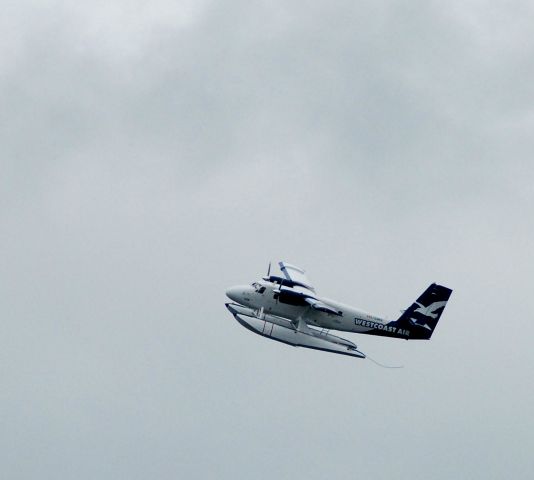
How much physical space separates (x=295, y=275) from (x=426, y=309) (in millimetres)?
14824

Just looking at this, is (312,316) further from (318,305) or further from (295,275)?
(295,275)

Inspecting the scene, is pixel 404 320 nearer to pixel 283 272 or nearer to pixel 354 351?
pixel 354 351

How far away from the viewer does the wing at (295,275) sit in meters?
73.3

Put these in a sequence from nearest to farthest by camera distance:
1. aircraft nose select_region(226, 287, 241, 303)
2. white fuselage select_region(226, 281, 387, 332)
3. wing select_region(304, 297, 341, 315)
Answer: wing select_region(304, 297, 341, 315) < white fuselage select_region(226, 281, 387, 332) < aircraft nose select_region(226, 287, 241, 303)

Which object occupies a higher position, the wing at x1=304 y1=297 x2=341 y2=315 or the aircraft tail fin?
the aircraft tail fin

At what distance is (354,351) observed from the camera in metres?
69.1

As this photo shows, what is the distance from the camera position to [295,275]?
7650cm

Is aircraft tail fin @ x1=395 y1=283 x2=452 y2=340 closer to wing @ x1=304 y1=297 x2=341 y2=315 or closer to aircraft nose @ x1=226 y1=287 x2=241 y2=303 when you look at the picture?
wing @ x1=304 y1=297 x2=341 y2=315

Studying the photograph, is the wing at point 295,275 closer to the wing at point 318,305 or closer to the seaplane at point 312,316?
the seaplane at point 312,316

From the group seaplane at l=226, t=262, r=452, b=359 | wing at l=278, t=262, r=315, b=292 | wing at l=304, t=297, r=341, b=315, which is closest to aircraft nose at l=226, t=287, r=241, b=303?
seaplane at l=226, t=262, r=452, b=359

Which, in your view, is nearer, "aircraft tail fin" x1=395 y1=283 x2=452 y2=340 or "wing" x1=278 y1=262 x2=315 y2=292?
"aircraft tail fin" x1=395 y1=283 x2=452 y2=340

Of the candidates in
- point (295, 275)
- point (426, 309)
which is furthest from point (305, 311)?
point (426, 309)

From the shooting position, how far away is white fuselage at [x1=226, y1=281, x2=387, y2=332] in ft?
225

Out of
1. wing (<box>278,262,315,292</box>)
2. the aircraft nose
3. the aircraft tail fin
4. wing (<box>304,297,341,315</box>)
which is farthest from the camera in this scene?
wing (<box>278,262,315,292</box>)
